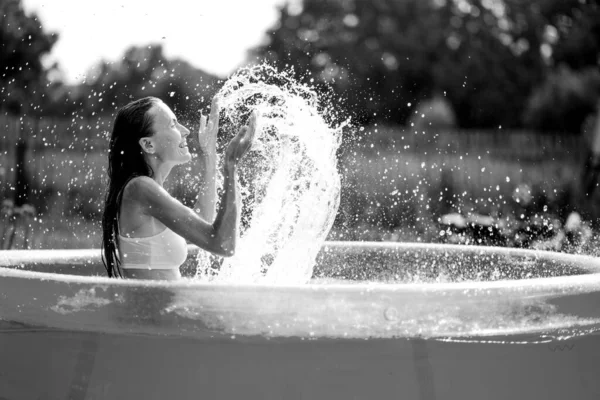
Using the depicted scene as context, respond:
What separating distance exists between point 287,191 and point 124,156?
43.5 inches

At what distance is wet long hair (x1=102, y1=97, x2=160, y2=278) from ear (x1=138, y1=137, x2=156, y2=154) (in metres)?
0.01

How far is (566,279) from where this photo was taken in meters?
1.91

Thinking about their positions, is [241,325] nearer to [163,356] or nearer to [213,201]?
[163,356]

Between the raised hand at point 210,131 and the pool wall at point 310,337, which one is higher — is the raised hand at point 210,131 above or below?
above

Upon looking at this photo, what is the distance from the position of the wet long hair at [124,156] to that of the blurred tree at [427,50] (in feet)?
88.7

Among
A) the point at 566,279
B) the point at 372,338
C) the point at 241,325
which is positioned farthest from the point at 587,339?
the point at 241,325

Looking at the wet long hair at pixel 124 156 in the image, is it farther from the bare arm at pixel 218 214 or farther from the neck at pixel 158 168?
the bare arm at pixel 218 214

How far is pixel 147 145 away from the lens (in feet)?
8.30

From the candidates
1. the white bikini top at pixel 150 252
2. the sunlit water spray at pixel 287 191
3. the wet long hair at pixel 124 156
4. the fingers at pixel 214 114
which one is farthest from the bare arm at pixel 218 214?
the sunlit water spray at pixel 287 191

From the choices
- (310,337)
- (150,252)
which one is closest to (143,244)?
(150,252)

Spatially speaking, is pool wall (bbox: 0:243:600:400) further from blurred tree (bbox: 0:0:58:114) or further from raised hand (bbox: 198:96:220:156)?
blurred tree (bbox: 0:0:58:114)

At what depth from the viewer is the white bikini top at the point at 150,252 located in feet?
7.75

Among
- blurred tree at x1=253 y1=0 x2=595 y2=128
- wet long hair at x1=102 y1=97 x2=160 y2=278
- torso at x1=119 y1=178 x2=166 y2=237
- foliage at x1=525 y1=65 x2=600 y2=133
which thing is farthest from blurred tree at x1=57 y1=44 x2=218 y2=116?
torso at x1=119 y1=178 x2=166 y2=237

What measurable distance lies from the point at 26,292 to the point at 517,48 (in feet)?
Result: 109
